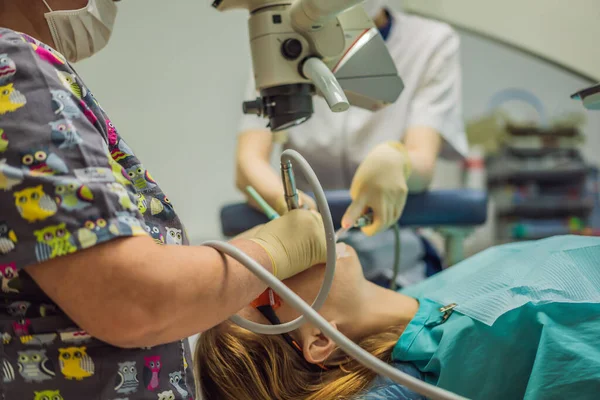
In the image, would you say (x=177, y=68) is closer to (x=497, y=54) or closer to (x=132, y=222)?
(x=132, y=222)

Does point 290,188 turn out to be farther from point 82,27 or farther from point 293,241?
point 82,27

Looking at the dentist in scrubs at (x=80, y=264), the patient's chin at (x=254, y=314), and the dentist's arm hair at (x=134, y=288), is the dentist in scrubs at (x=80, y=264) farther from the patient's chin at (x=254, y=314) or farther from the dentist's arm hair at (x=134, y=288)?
the patient's chin at (x=254, y=314)

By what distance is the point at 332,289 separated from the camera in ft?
3.94

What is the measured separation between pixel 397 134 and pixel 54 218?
1.54 metres

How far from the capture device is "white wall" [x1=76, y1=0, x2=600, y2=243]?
7.14ft

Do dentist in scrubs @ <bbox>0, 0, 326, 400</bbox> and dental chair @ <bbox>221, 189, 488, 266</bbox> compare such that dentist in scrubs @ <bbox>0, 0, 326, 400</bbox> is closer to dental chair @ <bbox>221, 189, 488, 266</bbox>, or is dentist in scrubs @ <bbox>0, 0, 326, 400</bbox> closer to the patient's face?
the patient's face

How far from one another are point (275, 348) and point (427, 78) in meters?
1.24

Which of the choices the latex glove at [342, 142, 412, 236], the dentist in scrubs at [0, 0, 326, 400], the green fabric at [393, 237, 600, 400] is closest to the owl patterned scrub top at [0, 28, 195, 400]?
the dentist in scrubs at [0, 0, 326, 400]

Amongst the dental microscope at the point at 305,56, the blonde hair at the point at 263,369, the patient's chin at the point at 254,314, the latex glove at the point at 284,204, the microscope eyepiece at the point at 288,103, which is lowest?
the blonde hair at the point at 263,369

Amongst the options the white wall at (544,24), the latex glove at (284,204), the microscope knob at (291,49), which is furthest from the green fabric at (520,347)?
the white wall at (544,24)

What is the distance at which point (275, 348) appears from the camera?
117cm

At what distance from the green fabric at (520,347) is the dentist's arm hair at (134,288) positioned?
0.53 metres

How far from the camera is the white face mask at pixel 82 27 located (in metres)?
0.94

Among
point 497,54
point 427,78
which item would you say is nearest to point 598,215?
point 497,54
